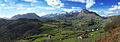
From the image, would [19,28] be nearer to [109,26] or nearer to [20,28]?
[20,28]

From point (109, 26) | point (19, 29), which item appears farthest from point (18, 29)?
point (109, 26)

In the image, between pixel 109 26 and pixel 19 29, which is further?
pixel 19 29

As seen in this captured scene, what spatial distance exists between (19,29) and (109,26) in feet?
337

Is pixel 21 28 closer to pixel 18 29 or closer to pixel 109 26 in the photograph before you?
pixel 18 29

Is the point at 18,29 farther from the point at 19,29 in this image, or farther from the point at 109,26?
the point at 109,26

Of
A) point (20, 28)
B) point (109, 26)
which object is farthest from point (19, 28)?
point (109, 26)

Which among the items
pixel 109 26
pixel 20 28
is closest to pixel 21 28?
pixel 20 28

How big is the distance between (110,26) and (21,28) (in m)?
105

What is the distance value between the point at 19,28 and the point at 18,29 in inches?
124

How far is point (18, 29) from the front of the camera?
127875 mm

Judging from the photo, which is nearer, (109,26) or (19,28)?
(109,26)

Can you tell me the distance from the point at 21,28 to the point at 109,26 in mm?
104623

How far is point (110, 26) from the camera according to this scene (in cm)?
5928

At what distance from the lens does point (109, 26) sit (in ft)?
197
